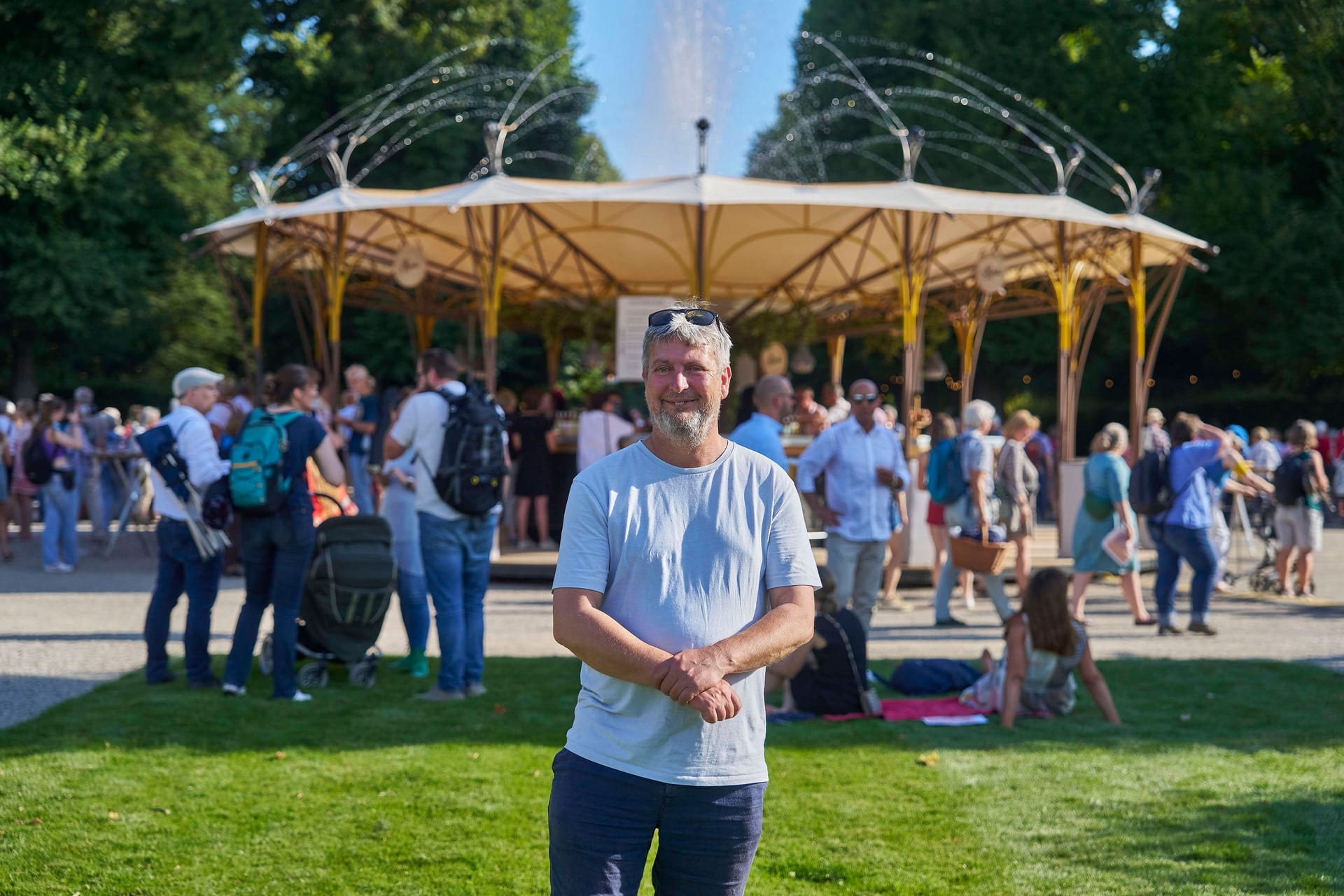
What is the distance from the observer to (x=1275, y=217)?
90.0 feet

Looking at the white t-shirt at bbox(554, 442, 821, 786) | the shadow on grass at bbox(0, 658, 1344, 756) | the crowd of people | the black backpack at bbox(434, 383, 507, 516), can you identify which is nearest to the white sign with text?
the crowd of people

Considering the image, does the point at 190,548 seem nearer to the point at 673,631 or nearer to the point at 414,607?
the point at 414,607

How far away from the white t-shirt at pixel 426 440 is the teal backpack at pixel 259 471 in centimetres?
65

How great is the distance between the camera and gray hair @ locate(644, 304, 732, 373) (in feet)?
9.20

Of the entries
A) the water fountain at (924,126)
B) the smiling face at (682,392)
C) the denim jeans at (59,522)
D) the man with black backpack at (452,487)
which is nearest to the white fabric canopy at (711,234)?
the denim jeans at (59,522)

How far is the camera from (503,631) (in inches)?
412

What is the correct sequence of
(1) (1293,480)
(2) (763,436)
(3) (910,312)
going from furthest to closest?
1. (3) (910,312)
2. (1) (1293,480)
3. (2) (763,436)

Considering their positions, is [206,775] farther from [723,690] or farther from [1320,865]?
[1320,865]

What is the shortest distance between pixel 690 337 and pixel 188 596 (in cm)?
593

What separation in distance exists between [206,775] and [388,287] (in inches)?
606

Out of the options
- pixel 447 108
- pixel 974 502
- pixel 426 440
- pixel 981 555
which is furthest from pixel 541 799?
pixel 447 108

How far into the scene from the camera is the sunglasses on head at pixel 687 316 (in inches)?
112

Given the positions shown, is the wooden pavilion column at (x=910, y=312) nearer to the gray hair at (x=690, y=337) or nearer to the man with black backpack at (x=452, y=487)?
the man with black backpack at (x=452, y=487)

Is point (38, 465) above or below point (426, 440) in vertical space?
below
